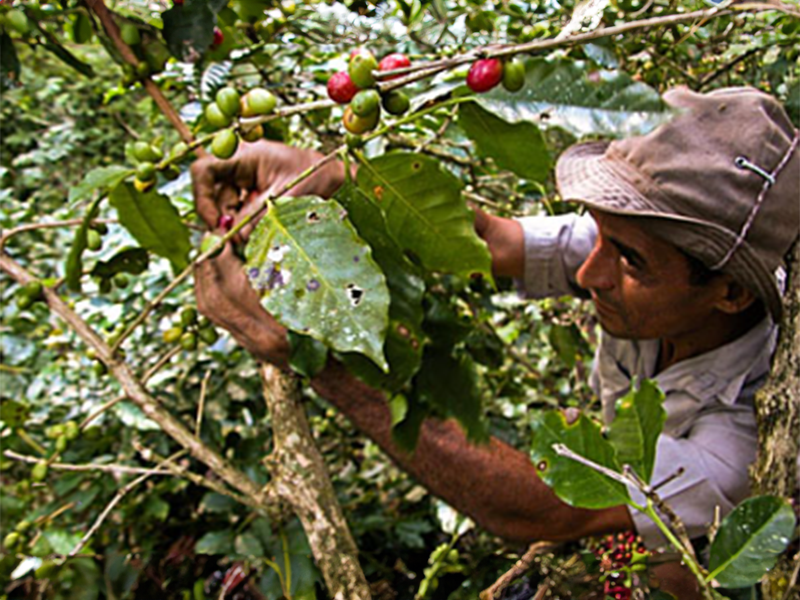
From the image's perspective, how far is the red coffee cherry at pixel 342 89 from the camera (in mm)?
1041

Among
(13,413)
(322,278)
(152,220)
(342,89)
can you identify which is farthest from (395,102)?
(13,413)

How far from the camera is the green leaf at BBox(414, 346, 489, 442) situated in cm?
140

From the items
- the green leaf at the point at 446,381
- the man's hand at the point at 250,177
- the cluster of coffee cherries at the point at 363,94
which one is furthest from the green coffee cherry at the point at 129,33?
the green leaf at the point at 446,381

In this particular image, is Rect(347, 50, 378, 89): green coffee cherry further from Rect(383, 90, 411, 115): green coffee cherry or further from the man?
the man

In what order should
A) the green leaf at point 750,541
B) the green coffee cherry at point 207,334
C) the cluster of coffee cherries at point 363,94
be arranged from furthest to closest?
1. the green coffee cherry at point 207,334
2. the cluster of coffee cherries at point 363,94
3. the green leaf at point 750,541

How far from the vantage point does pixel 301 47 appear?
6.55 ft

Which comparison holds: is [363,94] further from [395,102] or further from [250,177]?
[250,177]

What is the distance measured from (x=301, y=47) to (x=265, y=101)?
1.02 metres

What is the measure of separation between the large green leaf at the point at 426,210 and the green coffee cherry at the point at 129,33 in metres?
0.52

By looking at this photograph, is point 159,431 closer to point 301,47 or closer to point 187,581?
point 187,581

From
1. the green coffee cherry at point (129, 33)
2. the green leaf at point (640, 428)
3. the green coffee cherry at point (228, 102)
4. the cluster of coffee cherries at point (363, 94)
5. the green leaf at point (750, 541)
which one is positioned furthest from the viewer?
the green coffee cherry at point (129, 33)

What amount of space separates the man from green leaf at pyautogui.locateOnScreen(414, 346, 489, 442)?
13 centimetres

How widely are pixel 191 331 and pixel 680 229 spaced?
1.11 m

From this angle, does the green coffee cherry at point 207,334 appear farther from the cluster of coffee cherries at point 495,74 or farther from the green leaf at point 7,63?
the cluster of coffee cherries at point 495,74
